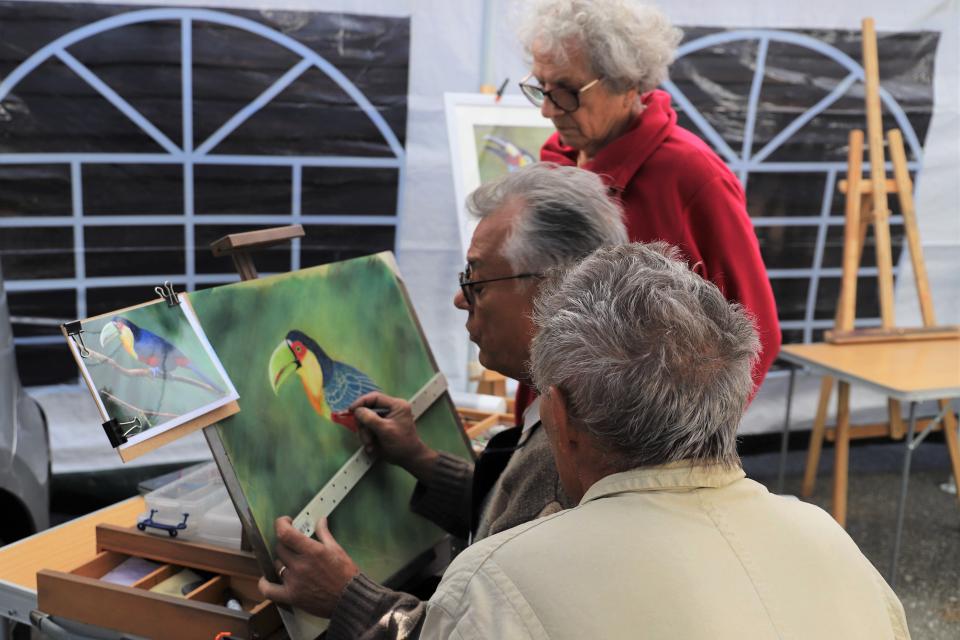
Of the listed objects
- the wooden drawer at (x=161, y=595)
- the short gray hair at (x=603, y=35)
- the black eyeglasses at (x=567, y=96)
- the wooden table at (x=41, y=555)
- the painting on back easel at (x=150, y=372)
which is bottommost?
the wooden table at (x=41, y=555)

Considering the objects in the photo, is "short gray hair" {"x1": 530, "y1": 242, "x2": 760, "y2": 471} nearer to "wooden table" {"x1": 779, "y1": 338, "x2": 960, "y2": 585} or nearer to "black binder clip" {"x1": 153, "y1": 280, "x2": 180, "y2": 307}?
"black binder clip" {"x1": 153, "y1": 280, "x2": 180, "y2": 307}

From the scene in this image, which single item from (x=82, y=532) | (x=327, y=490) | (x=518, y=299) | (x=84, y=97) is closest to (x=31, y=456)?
(x=82, y=532)

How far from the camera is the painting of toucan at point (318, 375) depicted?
1721 millimetres

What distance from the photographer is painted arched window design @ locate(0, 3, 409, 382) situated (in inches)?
Answer: 128

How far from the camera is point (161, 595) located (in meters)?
1.54

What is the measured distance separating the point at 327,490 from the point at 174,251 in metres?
2.14

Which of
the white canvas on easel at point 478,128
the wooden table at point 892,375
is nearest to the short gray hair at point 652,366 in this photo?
the white canvas on easel at point 478,128

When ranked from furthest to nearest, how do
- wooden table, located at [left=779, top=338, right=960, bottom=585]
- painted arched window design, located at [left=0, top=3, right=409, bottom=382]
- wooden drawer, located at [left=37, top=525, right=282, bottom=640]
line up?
wooden table, located at [left=779, top=338, right=960, bottom=585] < painted arched window design, located at [left=0, top=3, right=409, bottom=382] < wooden drawer, located at [left=37, top=525, right=282, bottom=640]

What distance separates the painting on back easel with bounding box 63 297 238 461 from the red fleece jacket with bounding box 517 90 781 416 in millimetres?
779

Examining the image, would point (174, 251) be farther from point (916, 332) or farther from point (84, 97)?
point (916, 332)

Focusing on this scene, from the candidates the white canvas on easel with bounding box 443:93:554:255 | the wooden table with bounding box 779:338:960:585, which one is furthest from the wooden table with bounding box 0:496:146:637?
the wooden table with bounding box 779:338:960:585

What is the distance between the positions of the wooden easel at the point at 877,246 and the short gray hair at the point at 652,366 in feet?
9.96

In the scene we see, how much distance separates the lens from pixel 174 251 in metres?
3.54

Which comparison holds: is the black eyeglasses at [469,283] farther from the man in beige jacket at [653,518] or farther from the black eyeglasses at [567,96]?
the black eyeglasses at [567,96]
